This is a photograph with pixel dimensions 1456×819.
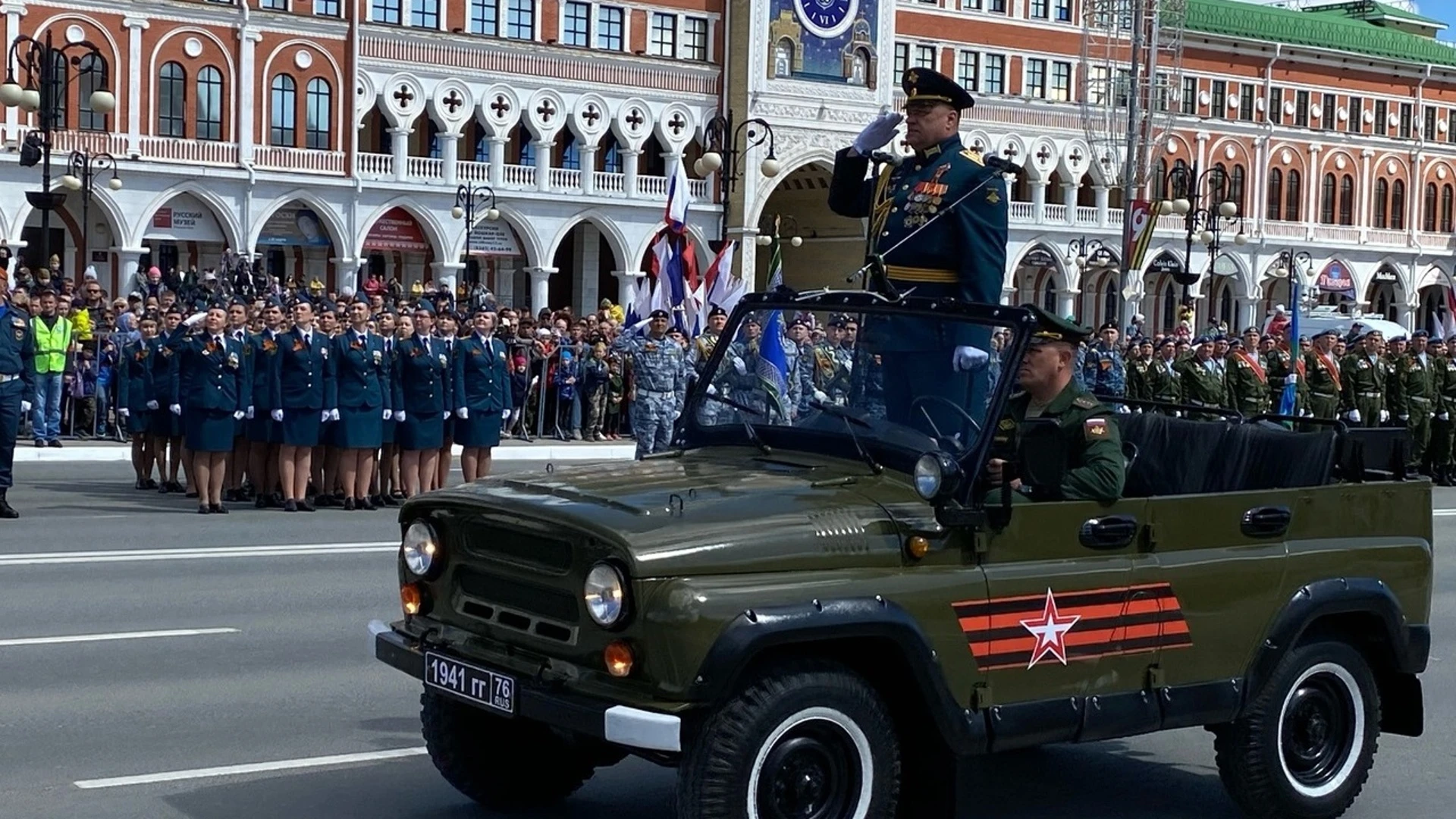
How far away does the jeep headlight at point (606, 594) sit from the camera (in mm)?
5852

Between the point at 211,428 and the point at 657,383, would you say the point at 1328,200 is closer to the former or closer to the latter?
the point at 657,383

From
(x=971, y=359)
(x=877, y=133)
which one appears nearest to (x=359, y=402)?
(x=877, y=133)

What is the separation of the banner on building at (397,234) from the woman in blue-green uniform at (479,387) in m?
34.0

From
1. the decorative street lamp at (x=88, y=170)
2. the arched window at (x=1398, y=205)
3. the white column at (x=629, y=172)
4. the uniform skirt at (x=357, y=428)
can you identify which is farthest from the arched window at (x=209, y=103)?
the arched window at (x=1398, y=205)

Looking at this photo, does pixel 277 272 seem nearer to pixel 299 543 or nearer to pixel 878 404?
pixel 299 543

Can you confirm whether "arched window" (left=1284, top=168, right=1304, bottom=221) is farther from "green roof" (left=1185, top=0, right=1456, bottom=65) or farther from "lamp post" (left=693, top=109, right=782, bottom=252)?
"lamp post" (left=693, top=109, right=782, bottom=252)

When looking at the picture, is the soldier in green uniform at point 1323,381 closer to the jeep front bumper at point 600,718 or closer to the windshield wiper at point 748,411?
the windshield wiper at point 748,411

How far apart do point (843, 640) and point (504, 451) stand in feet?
69.3

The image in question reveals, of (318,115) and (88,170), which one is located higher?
(318,115)

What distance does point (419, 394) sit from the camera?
1936 cm

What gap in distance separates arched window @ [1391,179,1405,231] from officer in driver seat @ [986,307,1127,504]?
77097 mm

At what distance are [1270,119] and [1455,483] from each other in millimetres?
49985

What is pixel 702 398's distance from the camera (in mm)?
7602

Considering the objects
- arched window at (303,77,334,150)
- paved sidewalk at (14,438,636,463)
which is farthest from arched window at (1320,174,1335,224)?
paved sidewalk at (14,438,636,463)
